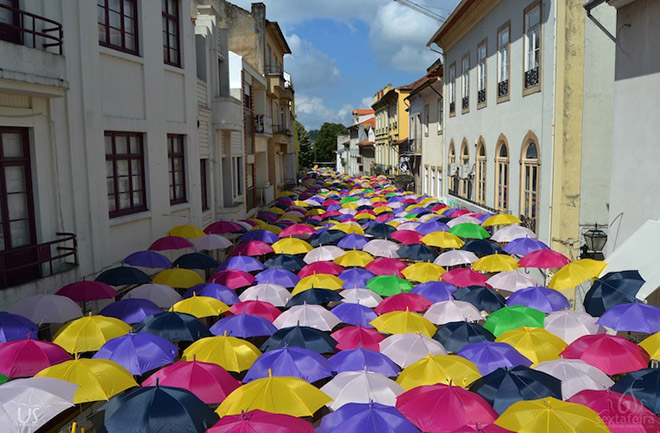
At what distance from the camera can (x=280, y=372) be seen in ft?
25.5

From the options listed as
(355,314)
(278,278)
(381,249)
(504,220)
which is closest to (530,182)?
(504,220)

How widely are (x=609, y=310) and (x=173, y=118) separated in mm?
12226

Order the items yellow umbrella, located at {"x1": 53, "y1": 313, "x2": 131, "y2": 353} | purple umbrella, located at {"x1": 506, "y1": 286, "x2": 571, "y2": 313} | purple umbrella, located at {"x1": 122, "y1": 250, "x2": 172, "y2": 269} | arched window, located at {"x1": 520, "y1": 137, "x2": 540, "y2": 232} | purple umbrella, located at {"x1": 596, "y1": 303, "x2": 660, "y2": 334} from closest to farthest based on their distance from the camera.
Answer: yellow umbrella, located at {"x1": 53, "y1": 313, "x2": 131, "y2": 353} → purple umbrella, located at {"x1": 596, "y1": 303, "x2": 660, "y2": 334} → purple umbrella, located at {"x1": 506, "y1": 286, "x2": 571, "y2": 313} → purple umbrella, located at {"x1": 122, "y1": 250, "x2": 172, "y2": 269} → arched window, located at {"x1": 520, "y1": 137, "x2": 540, "y2": 232}

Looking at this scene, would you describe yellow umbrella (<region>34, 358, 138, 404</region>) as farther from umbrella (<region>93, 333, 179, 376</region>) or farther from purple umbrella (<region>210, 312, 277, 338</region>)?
purple umbrella (<region>210, 312, 277, 338</region>)

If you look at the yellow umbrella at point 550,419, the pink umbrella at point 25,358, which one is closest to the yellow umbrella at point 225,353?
the pink umbrella at point 25,358

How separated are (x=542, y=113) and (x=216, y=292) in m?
10.1

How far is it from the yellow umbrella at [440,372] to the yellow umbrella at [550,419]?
160 cm

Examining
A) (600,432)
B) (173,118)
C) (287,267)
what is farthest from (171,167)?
(600,432)

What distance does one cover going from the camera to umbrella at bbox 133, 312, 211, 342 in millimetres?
9219

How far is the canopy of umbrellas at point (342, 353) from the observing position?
5961 millimetres

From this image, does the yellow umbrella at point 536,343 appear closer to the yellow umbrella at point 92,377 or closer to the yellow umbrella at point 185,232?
the yellow umbrella at point 92,377

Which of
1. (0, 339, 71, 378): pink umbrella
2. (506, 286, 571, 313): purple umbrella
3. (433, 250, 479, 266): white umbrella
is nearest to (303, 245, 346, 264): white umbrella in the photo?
(433, 250, 479, 266): white umbrella

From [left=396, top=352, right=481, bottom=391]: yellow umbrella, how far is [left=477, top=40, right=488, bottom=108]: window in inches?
623

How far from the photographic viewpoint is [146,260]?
13133mm
